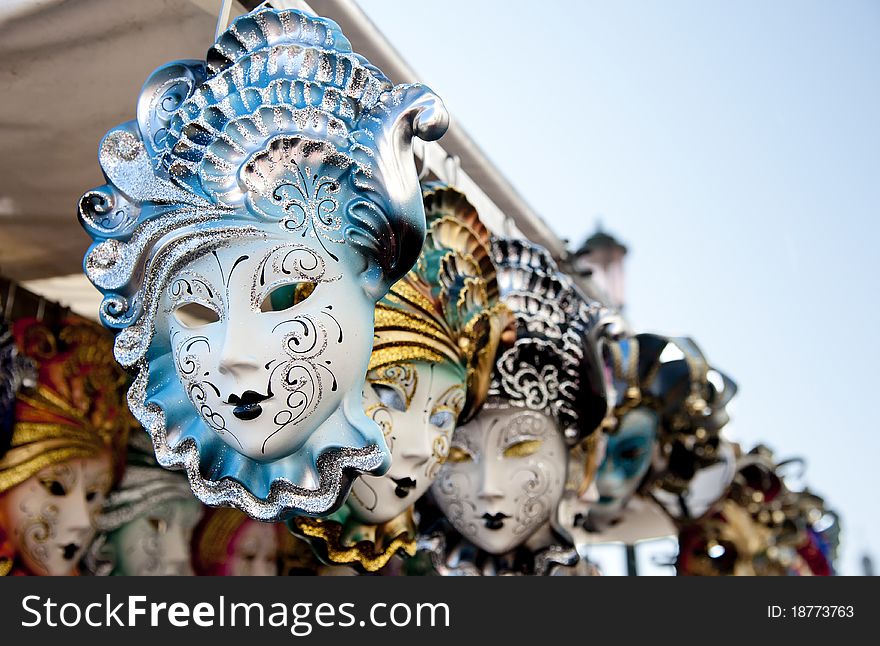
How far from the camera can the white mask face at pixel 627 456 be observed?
5.66 feet

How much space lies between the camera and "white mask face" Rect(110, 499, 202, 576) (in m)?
1.55

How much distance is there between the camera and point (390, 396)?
1073 mm

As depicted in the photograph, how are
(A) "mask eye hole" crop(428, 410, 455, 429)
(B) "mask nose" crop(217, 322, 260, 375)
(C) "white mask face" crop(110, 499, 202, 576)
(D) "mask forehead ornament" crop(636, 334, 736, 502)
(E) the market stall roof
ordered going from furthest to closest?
(D) "mask forehead ornament" crop(636, 334, 736, 502) → (C) "white mask face" crop(110, 499, 202, 576) → (A) "mask eye hole" crop(428, 410, 455, 429) → (E) the market stall roof → (B) "mask nose" crop(217, 322, 260, 375)

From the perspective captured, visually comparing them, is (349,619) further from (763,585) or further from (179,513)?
(179,513)

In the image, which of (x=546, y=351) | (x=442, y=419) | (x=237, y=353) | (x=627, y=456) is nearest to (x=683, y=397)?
(x=627, y=456)

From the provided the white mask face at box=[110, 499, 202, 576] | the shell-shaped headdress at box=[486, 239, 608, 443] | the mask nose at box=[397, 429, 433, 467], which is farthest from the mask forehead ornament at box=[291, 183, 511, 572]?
the white mask face at box=[110, 499, 202, 576]

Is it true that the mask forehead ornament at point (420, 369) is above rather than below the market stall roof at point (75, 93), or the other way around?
below

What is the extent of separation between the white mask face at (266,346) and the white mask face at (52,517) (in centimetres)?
63

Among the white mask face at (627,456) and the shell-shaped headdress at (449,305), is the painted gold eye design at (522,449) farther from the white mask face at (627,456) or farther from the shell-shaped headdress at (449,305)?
the white mask face at (627,456)

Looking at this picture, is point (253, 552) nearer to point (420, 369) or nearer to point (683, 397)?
point (420, 369)

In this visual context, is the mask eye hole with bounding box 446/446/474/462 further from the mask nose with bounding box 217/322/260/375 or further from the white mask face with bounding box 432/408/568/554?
the mask nose with bounding box 217/322/260/375

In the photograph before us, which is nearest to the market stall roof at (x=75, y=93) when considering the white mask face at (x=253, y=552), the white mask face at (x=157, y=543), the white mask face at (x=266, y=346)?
the white mask face at (x=266, y=346)

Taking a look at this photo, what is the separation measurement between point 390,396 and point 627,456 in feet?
2.78

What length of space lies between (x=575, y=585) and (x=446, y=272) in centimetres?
41
